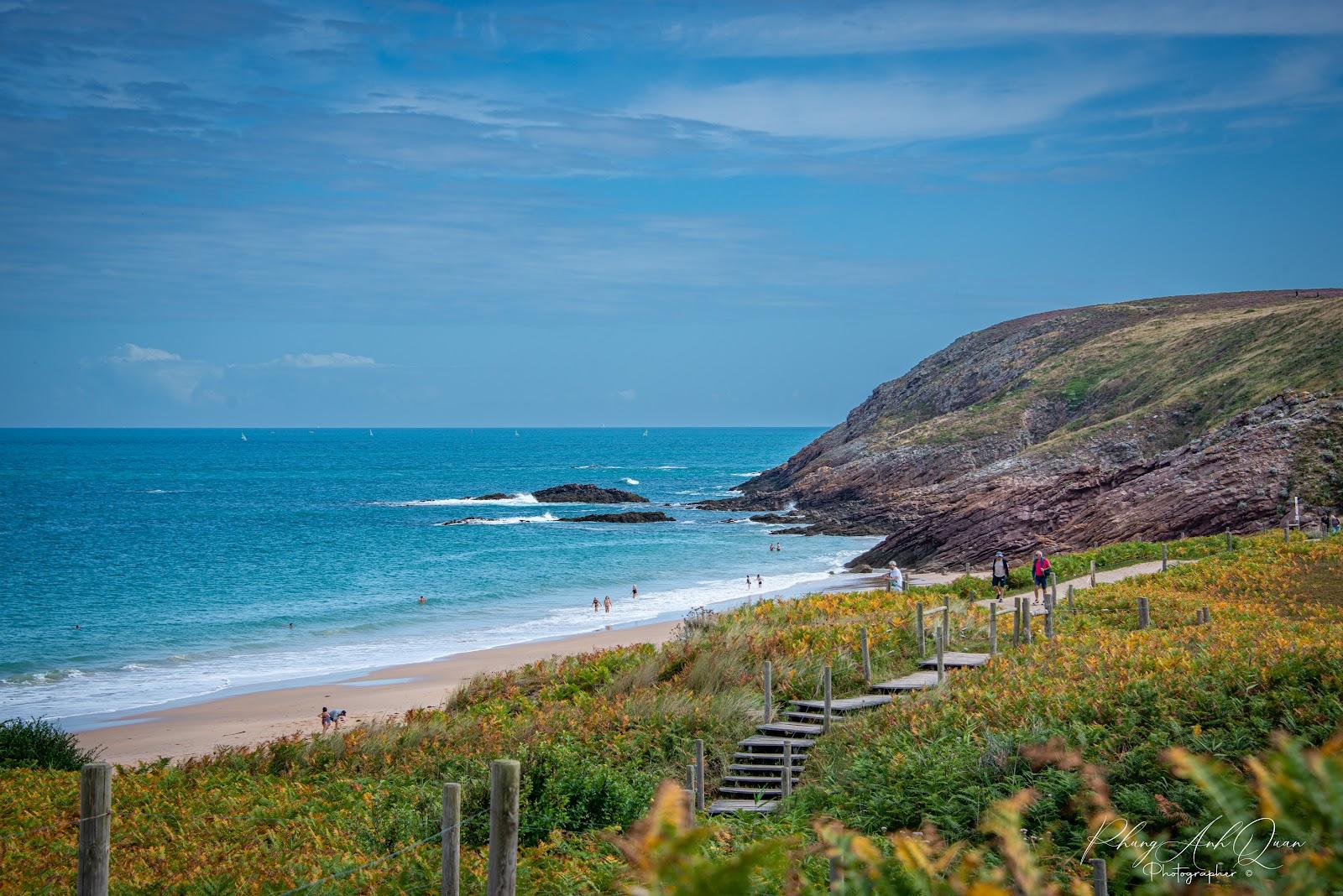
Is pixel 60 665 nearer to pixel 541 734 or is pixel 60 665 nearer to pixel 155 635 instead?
pixel 155 635

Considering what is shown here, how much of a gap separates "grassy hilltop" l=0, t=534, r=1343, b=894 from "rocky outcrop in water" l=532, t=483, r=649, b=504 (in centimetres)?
8072

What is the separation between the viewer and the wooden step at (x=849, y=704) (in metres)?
17.3

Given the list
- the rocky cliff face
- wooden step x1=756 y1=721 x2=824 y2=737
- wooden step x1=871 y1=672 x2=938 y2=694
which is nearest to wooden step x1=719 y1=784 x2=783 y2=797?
wooden step x1=756 y1=721 x2=824 y2=737

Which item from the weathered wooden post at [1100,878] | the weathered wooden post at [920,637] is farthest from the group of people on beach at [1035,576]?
the weathered wooden post at [1100,878]

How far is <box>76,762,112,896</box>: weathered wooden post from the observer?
6.80 metres

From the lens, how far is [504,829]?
274 inches

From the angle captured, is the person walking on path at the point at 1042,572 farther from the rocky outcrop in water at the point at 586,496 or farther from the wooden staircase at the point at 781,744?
the rocky outcrop in water at the point at 586,496

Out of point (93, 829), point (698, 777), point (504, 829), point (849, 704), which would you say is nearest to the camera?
point (93, 829)

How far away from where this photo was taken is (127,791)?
13180mm

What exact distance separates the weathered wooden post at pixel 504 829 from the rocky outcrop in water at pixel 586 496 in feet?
302

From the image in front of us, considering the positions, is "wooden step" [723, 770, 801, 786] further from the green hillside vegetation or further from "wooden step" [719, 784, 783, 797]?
the green hillside vegetation

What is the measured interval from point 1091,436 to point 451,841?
63.6 m

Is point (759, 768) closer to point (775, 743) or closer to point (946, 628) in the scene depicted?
point (775, 743)

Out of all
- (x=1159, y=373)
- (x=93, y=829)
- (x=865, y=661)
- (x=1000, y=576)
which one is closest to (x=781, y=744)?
(x=865, y=661)
